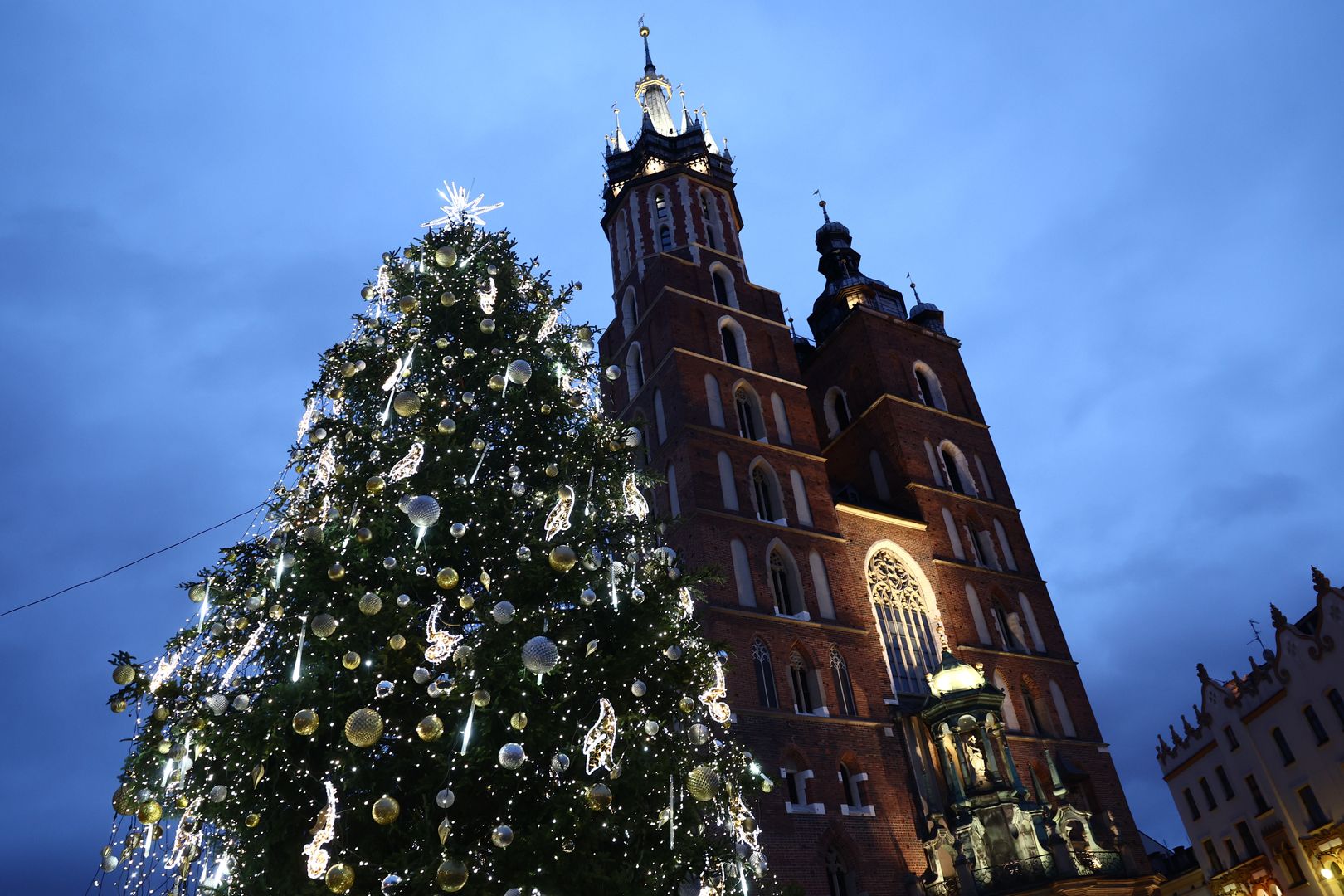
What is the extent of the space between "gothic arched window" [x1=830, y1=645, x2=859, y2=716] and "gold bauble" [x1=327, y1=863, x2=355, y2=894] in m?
17.4

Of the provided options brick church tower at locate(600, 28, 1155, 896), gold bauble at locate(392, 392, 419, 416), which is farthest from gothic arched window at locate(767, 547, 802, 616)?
gold bauble at locate(392, 392, 419, 416)

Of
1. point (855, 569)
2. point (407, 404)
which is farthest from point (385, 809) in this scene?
point (855, 569)

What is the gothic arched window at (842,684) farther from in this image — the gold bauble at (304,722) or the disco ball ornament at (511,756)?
the gold bauble at (304,722)

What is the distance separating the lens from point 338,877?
20.2 feet

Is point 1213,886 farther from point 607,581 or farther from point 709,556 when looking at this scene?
point 607,581

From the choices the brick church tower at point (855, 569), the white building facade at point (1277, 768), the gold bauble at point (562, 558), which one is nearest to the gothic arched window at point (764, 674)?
the brick church tower at point (855, 569)

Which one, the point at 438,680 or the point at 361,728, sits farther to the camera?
the point at 438,680

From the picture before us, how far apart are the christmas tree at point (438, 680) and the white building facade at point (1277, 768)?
80.9 ft

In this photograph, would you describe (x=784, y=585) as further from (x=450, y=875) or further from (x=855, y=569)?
(x=450, y=875)

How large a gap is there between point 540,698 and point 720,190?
28727 mm

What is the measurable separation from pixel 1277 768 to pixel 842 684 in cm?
1709

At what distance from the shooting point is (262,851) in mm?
7023

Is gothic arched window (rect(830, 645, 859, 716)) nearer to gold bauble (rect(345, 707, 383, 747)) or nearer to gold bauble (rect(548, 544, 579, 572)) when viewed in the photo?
gold bauble (rect(548, 544, 579, 572))

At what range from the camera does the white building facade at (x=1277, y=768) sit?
25.7 metres
